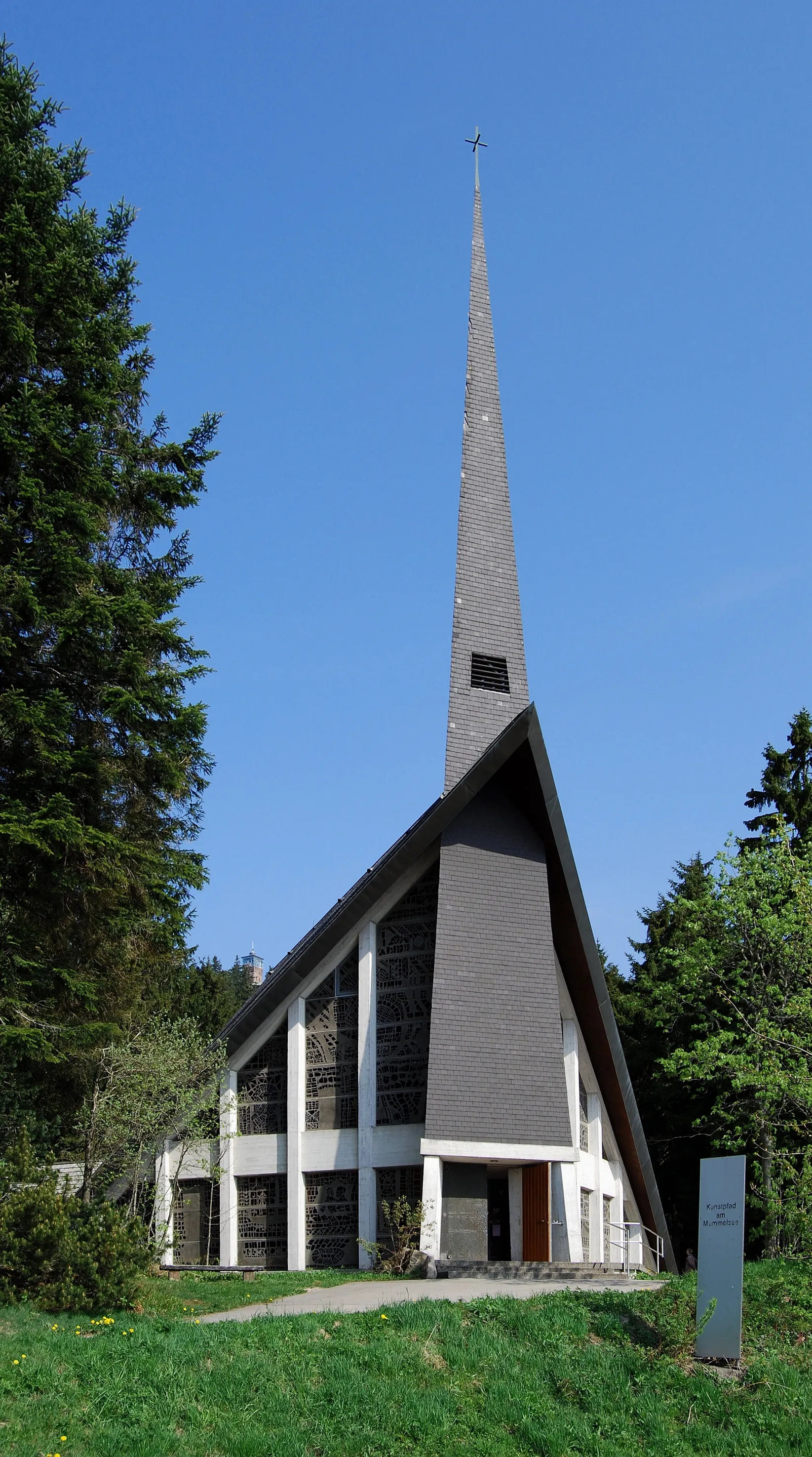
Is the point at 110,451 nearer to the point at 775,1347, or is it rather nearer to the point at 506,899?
the point at 506,899

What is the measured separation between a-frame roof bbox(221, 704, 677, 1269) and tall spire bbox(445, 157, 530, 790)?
0.74m

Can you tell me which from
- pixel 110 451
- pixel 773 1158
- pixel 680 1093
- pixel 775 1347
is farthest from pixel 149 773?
pixel 680 1093

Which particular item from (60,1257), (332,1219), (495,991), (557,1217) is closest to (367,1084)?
(332,1219)

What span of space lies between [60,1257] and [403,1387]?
363cm

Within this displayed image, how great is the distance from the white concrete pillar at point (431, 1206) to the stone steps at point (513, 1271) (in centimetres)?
120

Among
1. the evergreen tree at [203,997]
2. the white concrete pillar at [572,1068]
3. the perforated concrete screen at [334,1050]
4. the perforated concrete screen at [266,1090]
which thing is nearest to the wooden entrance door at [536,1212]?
the white concrete pillar at [572,1068]

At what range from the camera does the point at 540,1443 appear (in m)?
8.52

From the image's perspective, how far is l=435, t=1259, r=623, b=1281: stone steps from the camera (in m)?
16.1

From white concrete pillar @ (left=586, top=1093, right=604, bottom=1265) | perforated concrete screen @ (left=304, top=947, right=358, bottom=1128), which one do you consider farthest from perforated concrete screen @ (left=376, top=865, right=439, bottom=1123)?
white concrete pillar @ (left=586, top=1093, right=604, bottom=1265)

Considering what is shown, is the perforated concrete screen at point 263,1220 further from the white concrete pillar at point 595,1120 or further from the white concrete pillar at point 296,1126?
the white concrete pillar at point 595,1120

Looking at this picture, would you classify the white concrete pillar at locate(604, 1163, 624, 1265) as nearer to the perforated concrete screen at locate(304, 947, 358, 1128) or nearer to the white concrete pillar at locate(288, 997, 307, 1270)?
the perforated concrete screen at locate(304, 947, 358, 1128)

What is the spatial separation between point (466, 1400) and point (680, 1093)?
24.5m

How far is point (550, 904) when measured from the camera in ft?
71.3

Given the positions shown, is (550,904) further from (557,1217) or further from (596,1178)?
(596,1178)
